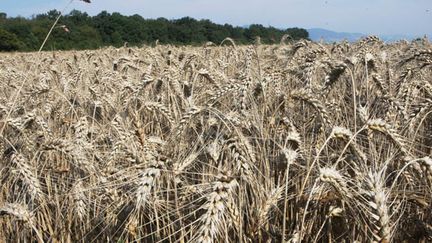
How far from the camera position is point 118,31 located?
3494cm

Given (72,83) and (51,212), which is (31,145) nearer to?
(51,212)

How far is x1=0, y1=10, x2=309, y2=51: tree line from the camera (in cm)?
2794

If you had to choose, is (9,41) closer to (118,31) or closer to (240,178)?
(118,31)

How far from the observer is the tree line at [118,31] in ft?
91.7

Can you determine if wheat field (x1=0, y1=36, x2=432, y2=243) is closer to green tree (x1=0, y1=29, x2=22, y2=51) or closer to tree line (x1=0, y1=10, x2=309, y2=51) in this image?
tree line (x1=0, y1=10, x2=309, y2=51)

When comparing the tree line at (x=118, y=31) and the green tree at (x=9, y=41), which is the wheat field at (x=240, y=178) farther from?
the green tree at (x=9, y=41)

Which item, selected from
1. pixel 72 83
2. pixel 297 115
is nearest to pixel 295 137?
pixel 297 115

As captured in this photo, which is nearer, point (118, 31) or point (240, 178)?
point (240, 178)

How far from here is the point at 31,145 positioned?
2756 millimetres

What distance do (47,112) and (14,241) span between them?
1.38m

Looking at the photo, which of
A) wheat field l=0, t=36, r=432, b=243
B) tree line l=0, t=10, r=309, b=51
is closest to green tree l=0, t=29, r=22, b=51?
tree line l=0, t=10, r=309, b=51

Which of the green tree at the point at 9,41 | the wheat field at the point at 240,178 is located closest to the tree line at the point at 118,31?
the green tree at the point at 9,41

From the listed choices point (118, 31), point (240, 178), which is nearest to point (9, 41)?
point (118, 31)

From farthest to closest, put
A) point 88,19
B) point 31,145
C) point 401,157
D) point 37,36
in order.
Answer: point 88,19, point 37,36, point 31,145, point 401,157
